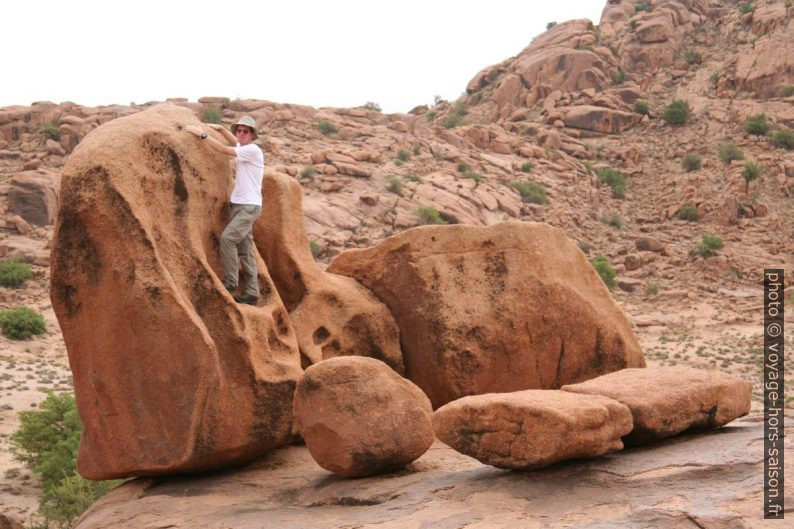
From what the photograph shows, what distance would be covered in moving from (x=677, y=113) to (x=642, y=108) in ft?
6.34

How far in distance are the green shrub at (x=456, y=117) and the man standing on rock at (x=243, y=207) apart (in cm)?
3728

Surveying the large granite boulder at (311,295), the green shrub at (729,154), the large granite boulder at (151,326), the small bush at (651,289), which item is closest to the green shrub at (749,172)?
the green shrub at (729,154)

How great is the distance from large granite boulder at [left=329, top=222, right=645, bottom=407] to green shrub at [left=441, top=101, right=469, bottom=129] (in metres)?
36.0

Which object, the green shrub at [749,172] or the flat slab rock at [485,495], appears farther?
the green shrub at [749,172]

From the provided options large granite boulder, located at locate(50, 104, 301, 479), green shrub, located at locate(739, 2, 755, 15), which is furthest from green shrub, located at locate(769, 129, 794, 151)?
large granite boulder, located at locate(50, 104, 301, 479)

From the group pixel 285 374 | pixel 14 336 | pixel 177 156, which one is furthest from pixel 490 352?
pixel 14 336

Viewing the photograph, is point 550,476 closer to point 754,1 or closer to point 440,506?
point 440,506

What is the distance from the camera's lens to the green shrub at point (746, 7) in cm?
4813

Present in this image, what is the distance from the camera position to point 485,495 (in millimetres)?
6613

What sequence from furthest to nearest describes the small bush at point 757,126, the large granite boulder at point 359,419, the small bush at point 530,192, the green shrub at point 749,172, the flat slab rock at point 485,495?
the small bush at point 757,126, the green shrub at point 749,172, the small bush at point 530,192, the large granite boulder at point 359,419, the flat slab rock at point 485,495

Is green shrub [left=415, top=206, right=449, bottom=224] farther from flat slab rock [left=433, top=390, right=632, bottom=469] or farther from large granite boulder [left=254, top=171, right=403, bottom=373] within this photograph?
flat slab rock [left=433, top=390, right=632, bottom=469]

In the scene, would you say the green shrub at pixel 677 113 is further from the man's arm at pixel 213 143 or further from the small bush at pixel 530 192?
the man's arm at pixel 213 143

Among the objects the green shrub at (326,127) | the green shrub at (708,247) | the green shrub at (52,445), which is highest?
the green shrub at (326,127)

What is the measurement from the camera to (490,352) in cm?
974
